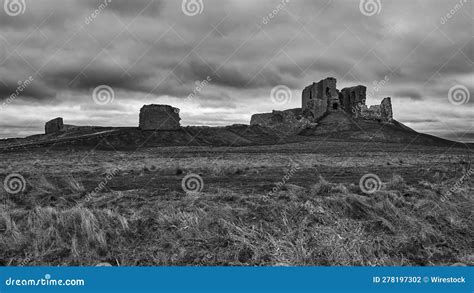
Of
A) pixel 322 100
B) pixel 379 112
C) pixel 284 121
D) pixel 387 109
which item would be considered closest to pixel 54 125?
pixel 284 121

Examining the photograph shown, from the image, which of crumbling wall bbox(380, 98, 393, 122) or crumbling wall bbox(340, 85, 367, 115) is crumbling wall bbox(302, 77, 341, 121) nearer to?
crumbling wall bbox(340, 85, 367, 115)

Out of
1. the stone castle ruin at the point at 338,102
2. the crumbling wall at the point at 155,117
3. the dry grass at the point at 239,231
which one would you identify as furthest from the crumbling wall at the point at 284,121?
the dry grass at the point at 239,231

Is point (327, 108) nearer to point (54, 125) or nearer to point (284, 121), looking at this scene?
point (284, 121)

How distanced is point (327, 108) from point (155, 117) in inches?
1892

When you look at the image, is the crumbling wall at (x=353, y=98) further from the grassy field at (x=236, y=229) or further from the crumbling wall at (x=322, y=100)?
the grassy field at (x=236, y=229)

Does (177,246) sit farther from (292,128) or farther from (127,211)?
(292,128)

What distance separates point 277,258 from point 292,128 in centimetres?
7989

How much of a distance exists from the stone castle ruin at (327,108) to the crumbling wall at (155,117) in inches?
1282

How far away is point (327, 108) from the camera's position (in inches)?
3467

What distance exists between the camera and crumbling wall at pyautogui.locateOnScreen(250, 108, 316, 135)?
82.5 meters

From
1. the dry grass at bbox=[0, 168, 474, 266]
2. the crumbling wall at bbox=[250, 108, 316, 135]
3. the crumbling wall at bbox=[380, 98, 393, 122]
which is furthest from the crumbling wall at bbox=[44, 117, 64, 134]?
the crumbling wall at bbox=[380, 98, 393, 122]

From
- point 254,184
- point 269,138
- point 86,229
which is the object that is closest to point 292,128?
point 269,138

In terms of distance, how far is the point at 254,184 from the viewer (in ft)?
35.9

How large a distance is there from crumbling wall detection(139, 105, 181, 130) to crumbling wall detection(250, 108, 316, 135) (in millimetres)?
30454
